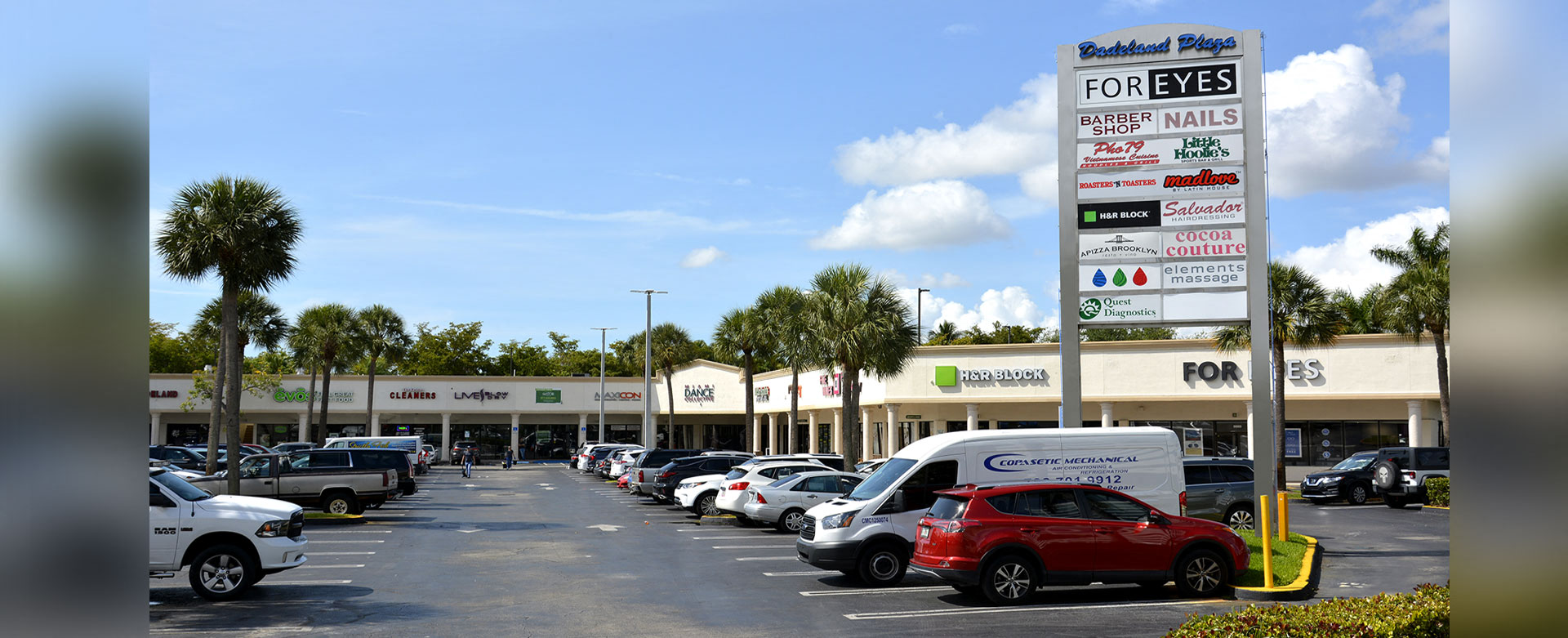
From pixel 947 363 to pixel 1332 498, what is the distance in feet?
55.0

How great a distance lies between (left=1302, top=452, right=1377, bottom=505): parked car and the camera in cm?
3300

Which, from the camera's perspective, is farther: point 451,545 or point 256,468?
point 256,468

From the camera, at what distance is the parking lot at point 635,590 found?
1270cm

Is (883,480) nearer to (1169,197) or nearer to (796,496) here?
(796,496)

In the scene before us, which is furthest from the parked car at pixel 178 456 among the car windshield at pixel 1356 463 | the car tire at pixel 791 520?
the car windshield at pixel 1356 463

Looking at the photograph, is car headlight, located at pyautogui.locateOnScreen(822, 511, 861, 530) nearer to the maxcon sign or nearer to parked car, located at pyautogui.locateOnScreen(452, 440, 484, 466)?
the maxcon sign

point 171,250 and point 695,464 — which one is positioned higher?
point 171,250

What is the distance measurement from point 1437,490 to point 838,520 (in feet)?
73.6

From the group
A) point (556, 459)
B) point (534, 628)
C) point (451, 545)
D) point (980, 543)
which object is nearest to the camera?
point (534, 628)

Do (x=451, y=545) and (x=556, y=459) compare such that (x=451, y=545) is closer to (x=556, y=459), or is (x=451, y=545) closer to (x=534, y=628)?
(x=534, y=628)

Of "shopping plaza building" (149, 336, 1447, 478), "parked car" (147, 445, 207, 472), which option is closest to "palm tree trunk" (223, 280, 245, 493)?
"shopping plaza building" (149, 336, 1447, 478)

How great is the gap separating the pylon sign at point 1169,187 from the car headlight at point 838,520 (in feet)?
23.7

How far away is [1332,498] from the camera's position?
33.8 metres
